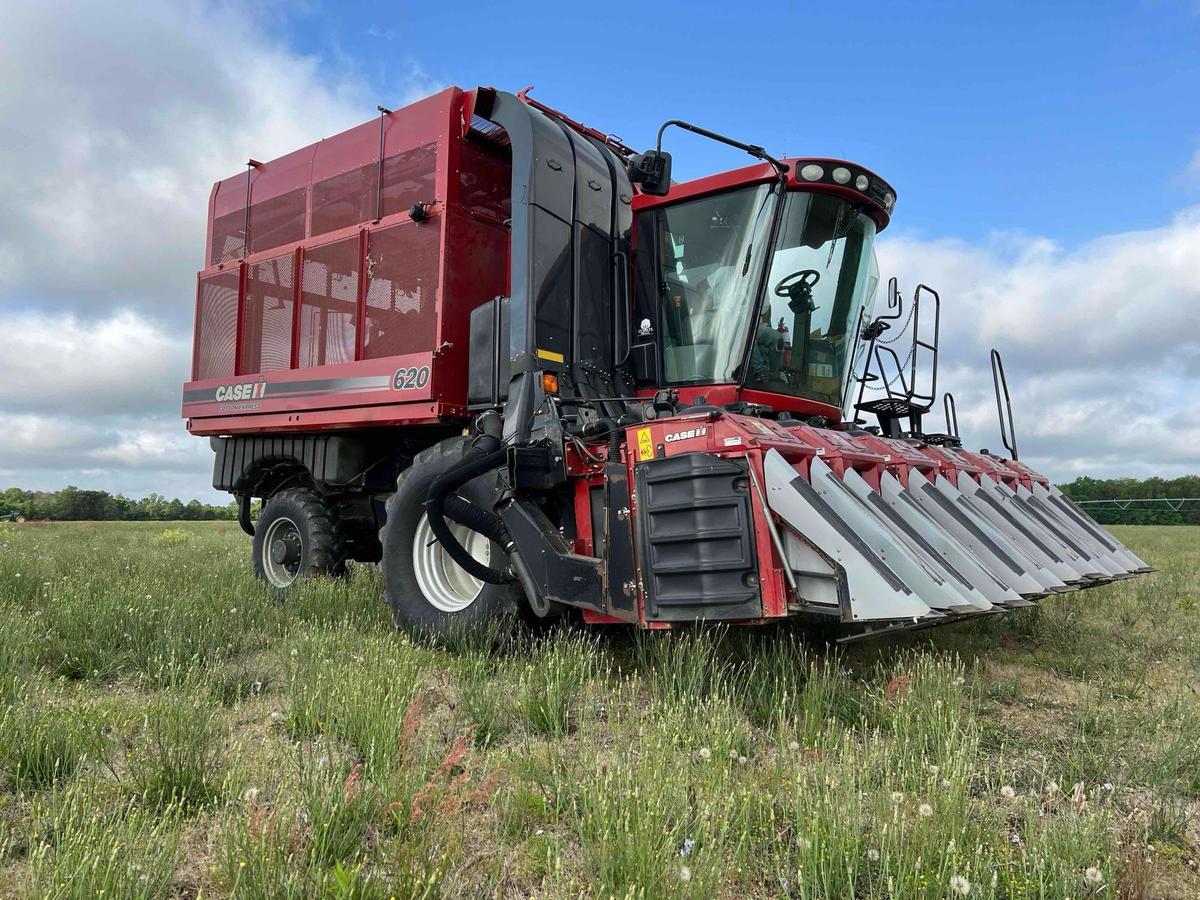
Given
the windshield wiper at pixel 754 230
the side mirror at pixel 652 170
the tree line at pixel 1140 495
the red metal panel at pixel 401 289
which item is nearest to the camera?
the side mirror at pixel 652 170

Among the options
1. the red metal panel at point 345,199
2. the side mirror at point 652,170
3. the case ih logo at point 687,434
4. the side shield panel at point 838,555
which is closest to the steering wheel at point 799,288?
the side mirror at point 652,170

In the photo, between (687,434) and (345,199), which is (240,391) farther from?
(687,434)

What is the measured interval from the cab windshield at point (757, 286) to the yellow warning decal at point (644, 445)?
3.51ft

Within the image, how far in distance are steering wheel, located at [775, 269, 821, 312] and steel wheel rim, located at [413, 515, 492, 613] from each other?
2572mm

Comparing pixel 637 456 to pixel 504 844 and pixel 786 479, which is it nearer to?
pixel 786 479

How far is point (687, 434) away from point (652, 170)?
64.1 inches

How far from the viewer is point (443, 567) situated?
18.3ft

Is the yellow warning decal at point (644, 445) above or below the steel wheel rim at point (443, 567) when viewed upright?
above

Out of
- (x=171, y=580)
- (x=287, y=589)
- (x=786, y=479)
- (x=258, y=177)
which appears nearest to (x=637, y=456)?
(x=786, y=479)

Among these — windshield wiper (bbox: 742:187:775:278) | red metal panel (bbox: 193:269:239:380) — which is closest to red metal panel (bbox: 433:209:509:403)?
windshield wiper (bbox: 742:187:775:278)

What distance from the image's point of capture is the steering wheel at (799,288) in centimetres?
524

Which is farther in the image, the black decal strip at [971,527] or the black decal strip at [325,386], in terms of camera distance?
the black decal strip at [325,386]

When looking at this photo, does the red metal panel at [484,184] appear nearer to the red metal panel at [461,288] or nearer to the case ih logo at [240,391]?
the red metal panel at [461,288]

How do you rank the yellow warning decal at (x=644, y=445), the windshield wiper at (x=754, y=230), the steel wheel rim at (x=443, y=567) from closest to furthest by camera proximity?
the yellow warning decal at (x=644, y=445) < the windshield wiper at (x=754, y=230) < the steel wheel rim at (x=443, y=567)
